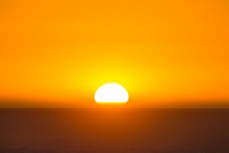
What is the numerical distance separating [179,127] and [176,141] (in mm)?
22920

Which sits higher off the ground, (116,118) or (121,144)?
(116,118)

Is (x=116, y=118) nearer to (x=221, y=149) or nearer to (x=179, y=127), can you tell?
(x=179, y=127)

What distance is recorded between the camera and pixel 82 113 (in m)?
110

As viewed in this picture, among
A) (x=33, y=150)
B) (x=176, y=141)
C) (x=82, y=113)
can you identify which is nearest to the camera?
(x=33, y=150)

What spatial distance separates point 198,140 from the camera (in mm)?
56938

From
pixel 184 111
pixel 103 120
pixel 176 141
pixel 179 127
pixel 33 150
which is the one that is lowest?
pixel 33 150

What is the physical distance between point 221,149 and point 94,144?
13.9 meters

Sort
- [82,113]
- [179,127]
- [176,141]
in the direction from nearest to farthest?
[176,141] → [179,127] → [82,113]

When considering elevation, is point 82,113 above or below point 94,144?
above

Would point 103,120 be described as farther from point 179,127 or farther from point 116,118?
point 179,127

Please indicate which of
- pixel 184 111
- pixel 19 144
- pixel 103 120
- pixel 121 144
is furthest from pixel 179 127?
pixel 184 111

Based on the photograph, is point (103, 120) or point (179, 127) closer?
point (179, 127)

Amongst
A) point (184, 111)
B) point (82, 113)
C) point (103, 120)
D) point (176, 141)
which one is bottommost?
point (176, 141)

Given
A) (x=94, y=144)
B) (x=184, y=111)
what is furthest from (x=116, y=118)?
(x=94, y=144)
